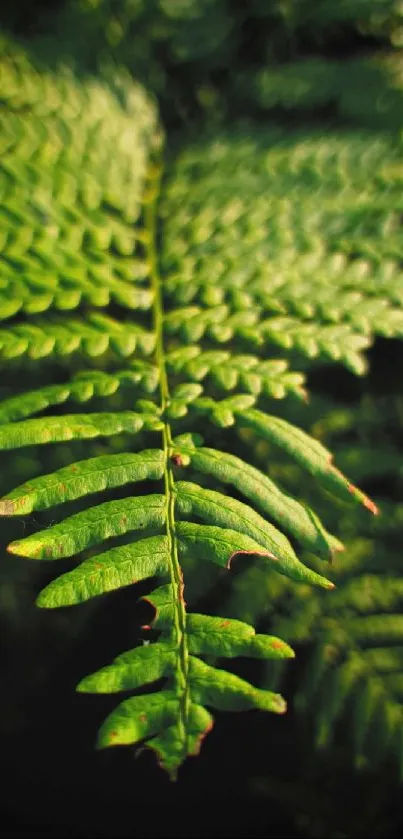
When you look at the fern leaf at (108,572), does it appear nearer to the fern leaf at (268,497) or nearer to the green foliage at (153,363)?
the green foliage at (153,363)

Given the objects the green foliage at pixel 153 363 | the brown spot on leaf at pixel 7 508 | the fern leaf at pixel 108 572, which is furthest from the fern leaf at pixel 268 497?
the brown spot on leaf at pixel 7 508

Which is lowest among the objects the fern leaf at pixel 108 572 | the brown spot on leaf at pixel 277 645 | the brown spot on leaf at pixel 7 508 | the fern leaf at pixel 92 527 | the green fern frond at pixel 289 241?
the brown spot on leaf at pixel 277 645

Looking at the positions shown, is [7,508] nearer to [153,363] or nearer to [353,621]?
[153,363]

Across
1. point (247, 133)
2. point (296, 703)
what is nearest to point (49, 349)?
point (296, 703)

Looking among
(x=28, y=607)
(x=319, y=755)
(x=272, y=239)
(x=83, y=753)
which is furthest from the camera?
(x=83, y=753)

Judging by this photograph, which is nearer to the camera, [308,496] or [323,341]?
[323,341]

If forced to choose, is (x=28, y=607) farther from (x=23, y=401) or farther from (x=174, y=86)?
(x=174, y=86)

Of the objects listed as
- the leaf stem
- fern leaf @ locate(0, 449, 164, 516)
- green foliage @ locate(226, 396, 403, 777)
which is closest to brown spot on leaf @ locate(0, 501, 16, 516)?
fern leaf @ locate(0, 449, 164, 516)

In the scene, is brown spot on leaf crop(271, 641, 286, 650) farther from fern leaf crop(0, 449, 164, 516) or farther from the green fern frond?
the green fern frond

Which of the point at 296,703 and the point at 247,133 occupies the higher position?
the point at 247,133
